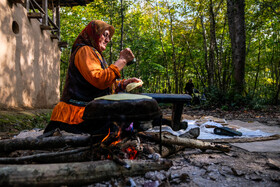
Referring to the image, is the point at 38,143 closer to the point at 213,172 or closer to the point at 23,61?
the point at 213,172

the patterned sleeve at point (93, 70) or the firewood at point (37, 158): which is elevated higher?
the patterned sleeve at point (93, 70)

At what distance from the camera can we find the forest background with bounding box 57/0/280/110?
27.0ft

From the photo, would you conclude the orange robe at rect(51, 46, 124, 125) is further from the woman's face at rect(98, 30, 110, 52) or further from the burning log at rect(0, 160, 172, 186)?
the burning log at rect(0, 160, 172, 186)

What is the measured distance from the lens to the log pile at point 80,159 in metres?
1.18

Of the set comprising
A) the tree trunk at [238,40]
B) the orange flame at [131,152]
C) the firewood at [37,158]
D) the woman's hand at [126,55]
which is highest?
the tree trunk at [238,40]

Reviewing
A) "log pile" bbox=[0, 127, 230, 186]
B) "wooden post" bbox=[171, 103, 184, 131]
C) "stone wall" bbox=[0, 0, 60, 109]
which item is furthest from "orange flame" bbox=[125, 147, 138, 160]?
"stone wall" bbox=[0, 0, 60, 109]

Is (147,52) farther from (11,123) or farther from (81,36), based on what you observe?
(81,36)

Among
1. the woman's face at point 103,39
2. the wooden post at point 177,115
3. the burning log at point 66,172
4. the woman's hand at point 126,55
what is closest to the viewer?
the burning log at point 66,172

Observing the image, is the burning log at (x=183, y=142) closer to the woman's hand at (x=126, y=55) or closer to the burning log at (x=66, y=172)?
the burning log at (x=66, y=172)

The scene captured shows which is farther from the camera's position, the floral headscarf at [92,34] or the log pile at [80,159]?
the floral headscarf at [92,34]

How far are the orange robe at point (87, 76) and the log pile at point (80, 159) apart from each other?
0.22 m

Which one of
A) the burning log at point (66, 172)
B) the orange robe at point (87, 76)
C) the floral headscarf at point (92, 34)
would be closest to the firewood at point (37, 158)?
the burning log at point (66, 172)

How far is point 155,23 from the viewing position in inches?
611

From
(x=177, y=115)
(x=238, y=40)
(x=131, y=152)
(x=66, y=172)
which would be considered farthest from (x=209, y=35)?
(x=66, y=172)
